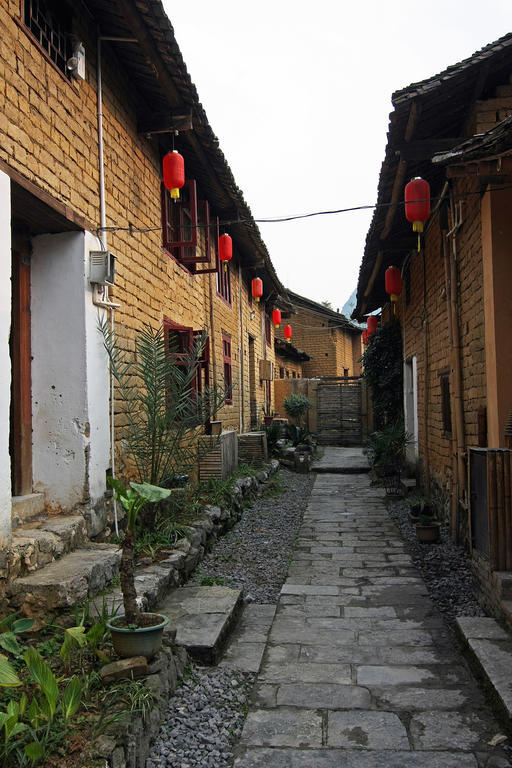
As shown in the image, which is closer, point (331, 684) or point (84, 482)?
point (331, 684)

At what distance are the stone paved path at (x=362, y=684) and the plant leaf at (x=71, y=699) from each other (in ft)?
2.57

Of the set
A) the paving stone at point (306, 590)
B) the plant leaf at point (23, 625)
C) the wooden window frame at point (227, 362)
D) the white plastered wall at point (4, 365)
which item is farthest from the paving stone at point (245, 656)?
the wooden window frame at point (227, 362)

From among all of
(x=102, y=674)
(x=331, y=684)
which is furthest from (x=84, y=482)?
(x=331, y=684)

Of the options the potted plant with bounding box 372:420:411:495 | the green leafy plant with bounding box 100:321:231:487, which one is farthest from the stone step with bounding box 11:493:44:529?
the potted plant with bounding box 372:420:411:495

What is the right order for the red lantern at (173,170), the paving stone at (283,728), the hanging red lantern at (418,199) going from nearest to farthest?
the paving stone at (283,728) → the hanging red lantern at (418,199) → the red lantern at (173,170)

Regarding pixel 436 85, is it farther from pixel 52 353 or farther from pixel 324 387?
pixel 324 387

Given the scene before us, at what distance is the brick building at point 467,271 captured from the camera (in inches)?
163

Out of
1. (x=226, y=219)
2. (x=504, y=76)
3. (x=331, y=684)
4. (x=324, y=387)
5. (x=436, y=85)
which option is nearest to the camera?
(x=331, y=684)

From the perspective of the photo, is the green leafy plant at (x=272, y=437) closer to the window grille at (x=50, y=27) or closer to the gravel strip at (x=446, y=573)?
the gravel strip at (x=446, y=573)

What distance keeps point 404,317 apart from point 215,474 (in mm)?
5104

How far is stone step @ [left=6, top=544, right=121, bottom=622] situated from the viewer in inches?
136

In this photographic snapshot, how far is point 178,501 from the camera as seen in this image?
597cm

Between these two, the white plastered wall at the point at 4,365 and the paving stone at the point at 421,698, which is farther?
the white plastered wall at the point at 4,365

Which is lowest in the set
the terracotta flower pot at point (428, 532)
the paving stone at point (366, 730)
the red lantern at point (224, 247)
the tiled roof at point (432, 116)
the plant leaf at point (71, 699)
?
the paving stone at point (366, 730)
